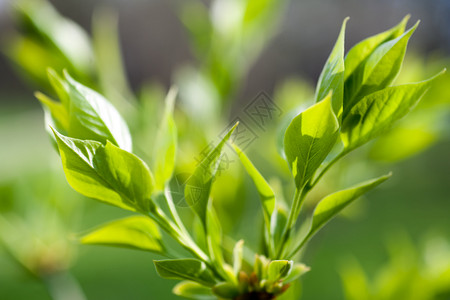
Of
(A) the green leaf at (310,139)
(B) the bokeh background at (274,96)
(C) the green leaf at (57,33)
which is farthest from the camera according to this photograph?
(B) the bokeh background at (274,96)

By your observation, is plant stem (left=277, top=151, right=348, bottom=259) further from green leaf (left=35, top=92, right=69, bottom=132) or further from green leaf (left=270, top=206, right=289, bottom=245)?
green leaf (left=35, top=92, right=69, bottom=132)

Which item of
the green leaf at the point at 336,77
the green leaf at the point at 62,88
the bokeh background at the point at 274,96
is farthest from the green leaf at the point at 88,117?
the bokeh background at the point at 274,96

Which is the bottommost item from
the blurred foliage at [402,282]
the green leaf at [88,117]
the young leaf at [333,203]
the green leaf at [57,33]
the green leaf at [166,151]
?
the blurred foliage at [402,282]

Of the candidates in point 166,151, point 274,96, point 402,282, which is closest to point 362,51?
point 166,151

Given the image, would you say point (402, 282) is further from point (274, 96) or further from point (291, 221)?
point (274, 96)

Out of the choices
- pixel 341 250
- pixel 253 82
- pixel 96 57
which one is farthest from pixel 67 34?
pixel 253 82

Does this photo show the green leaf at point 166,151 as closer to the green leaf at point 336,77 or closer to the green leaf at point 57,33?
the green leaf at point 336,77
